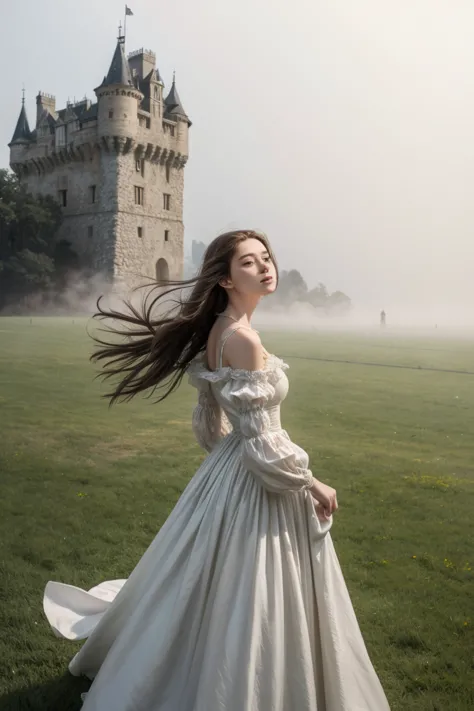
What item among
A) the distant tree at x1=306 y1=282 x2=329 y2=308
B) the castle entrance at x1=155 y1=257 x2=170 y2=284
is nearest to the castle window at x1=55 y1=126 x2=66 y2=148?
the castle entrance at x1=155 y1=257 x2=170 y2=284

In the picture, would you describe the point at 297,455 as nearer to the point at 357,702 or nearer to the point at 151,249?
the point at 357,702

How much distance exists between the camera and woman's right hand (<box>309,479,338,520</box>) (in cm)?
152

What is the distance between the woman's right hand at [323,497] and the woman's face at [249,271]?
506mm

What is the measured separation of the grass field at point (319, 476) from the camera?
210 centimetres

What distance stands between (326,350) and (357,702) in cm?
441

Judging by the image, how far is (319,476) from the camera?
3746 mm

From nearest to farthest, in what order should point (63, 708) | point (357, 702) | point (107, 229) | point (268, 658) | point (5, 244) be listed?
1. point (268, 658)
2. point (357, 702)
3. point (63, 708)
4. point (5, 244)
5. point (107, 229)

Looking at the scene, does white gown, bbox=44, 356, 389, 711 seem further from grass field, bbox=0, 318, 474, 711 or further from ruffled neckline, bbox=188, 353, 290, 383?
grass field, bbox=0, 318, 474, 711

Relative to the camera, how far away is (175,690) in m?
1.47

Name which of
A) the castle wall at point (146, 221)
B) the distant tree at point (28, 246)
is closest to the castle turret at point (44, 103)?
the distant tree at point (28, 246)

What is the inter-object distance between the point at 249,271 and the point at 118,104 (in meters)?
7.93

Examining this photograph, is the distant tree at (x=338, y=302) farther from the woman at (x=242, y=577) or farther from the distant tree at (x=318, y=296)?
the woman at (x=242, y=577)

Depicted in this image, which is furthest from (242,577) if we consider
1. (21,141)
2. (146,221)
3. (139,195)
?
(139,195)

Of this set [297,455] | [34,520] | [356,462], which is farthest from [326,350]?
[297,455]
